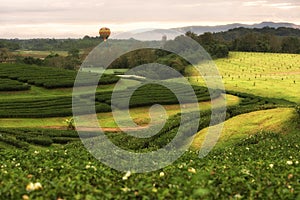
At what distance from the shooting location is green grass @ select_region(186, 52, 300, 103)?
65250 mm

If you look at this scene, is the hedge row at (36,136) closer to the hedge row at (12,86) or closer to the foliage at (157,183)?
the hedge row at (12,86)

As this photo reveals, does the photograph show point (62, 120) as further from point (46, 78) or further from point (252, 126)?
point (252, 126)

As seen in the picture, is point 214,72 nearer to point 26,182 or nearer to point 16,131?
point 16,131

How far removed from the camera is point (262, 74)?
87750mm

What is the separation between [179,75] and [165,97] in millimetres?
32194

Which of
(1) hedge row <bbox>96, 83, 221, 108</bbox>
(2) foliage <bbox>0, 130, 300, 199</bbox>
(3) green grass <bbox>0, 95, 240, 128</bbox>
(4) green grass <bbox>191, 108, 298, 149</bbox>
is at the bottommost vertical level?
(3) green grass <bbox>0, 95, 240, 128</bbox>

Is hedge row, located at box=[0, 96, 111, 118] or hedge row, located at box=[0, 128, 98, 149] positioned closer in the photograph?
hedge row, located at box=[0, 128, 98, 149]

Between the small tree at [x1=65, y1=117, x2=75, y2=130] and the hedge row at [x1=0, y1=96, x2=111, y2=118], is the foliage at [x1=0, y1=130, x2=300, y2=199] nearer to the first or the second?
the small tree at [x1=65, y1=117, x2=75, y2=130]

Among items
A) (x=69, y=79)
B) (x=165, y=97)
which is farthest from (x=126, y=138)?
(x=69, y=79)

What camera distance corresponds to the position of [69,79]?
197 ft

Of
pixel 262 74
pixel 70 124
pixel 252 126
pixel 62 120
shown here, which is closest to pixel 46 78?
pixel 62 120

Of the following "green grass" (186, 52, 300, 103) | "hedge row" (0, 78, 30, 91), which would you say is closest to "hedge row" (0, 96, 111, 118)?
"hedge row" (0, 78, 30, 91)

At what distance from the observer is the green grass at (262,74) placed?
65250 mm

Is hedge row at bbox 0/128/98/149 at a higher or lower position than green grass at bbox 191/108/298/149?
lower
